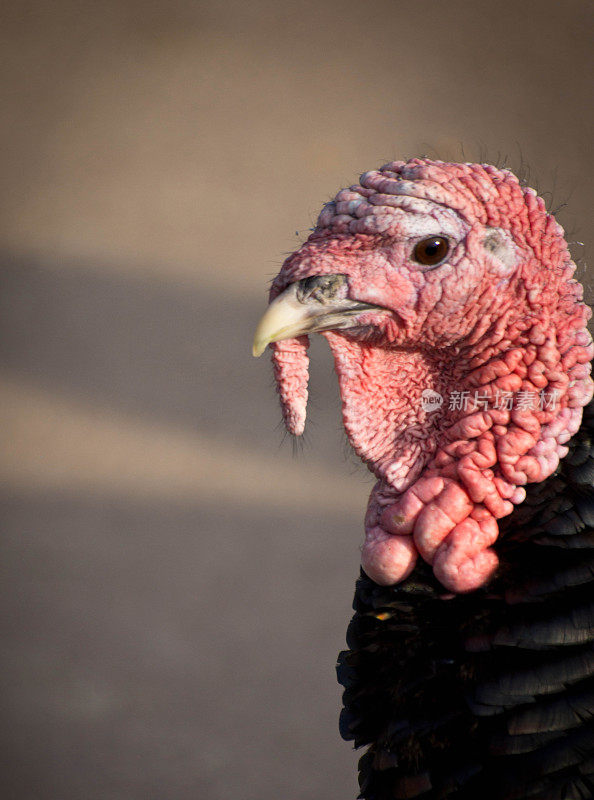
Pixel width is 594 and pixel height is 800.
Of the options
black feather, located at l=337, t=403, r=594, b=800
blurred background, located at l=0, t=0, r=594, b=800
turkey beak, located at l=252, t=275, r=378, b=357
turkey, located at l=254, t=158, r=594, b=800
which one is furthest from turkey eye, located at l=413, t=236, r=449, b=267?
blurred background, located at l=0, t=0, r=594, b=800

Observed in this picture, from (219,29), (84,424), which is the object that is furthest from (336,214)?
(219,29)

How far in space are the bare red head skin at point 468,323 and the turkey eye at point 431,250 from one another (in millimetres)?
10

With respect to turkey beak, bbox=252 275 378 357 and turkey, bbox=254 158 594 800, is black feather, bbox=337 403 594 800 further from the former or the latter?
turkey beak, bbox=252 275 378 357

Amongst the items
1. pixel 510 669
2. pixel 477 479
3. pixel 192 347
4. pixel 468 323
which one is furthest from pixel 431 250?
pixel 192 347

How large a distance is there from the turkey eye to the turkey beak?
14 cm

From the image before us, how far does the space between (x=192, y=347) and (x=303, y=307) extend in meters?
3.64

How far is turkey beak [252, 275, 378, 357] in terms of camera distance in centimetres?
162

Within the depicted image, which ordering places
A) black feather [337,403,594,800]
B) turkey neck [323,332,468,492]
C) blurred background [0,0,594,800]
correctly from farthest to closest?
blurred background [0,0,594,800]
turkey neck [323,332,468,492]
black feather [337,403,594,800]

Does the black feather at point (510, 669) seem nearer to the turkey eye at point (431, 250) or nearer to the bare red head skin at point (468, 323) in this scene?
the bare red head skin at point (468, 323)

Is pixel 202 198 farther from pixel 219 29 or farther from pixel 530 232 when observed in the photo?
pixel 530 232

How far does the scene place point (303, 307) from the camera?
64.2 inches

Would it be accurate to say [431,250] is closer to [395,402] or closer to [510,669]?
[395,402]

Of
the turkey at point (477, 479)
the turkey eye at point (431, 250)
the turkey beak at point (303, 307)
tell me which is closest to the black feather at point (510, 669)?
the turkey at point (477, 479)

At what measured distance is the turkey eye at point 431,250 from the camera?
163 centimetres
